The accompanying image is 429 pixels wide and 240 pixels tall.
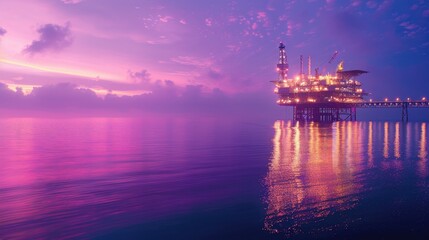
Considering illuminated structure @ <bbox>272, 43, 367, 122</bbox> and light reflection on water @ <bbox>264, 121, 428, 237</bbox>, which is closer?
light reflection on water @ <bbox>264, 121, 428, 237</bbox>

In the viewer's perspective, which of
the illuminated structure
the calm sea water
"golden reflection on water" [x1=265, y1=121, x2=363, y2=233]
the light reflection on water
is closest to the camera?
the calm sea water

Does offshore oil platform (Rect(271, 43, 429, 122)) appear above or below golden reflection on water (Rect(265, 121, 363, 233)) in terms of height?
above

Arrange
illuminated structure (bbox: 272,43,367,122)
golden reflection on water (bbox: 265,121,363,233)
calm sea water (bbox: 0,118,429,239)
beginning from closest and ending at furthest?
calm sea water (bbox: 0,118,429,239), golden reflection on water (bbox: 265,121,363,233), illuminated structure (bbox: 272,43,367,122)

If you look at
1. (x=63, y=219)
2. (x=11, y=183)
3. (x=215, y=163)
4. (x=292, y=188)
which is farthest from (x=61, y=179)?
(x=292, y=188)

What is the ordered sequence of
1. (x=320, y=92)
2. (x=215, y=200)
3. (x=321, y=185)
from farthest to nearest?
(x=320, y=92), (x=321, y=185), (x=215, y=200)

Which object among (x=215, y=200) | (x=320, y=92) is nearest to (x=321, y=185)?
(x=215, y=200)

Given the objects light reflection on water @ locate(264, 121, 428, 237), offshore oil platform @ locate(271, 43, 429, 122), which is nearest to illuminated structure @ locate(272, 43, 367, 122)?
offshore oil platform @ locate(271, 43, 429, 122)

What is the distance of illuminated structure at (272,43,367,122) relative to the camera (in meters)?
147

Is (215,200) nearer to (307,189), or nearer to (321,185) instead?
(307,189)

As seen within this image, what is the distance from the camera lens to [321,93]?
147875 mm

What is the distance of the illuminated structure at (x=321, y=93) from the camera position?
147 meters

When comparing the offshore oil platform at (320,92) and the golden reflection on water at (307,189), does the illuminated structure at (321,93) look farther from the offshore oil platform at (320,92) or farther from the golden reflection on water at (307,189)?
the golden reflection on water at (307,189)

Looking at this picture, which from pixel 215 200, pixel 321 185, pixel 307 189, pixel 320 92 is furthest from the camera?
pixel 320 92

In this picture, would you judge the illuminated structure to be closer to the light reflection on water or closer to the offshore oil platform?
the offshore oil platform
